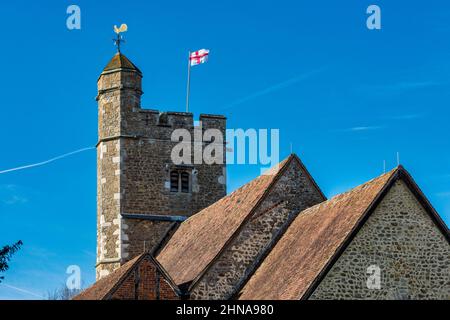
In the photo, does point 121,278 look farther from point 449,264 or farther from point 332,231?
point 449,264

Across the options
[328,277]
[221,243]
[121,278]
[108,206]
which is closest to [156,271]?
[121,278]

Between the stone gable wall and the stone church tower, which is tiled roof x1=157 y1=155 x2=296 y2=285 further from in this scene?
the stone church tower

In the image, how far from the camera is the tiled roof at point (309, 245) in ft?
88.4

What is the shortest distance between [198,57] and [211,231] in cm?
1033

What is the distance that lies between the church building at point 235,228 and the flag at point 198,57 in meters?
2.04

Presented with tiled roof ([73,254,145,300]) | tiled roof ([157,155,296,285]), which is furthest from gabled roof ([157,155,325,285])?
tiled roof ([73,254,145,300])

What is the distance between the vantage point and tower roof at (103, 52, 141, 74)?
4244 cm

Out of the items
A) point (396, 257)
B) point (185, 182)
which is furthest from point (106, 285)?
point (185, 182)

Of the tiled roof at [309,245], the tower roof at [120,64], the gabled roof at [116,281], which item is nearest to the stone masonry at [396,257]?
the tiled roof at [309,245]

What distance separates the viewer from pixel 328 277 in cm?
2648
